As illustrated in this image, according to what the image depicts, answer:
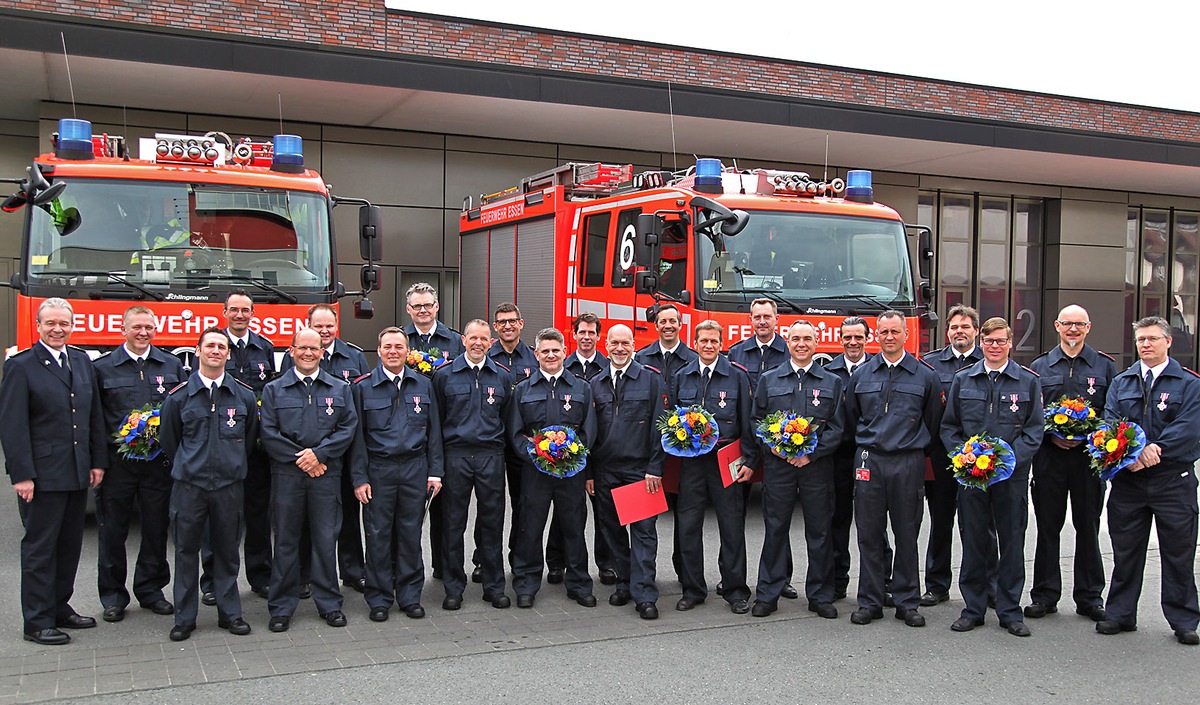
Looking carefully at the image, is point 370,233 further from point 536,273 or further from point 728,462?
point 728,462

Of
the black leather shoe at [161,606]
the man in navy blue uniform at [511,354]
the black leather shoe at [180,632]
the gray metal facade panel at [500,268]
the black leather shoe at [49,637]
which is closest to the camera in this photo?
the black leather shoe at [49,637]

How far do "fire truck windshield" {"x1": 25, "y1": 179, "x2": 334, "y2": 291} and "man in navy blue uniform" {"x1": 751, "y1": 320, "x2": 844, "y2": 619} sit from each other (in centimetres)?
425

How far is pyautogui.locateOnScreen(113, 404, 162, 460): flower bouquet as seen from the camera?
6.65 m

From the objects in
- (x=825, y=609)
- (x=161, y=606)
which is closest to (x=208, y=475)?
(x=161, y=606)

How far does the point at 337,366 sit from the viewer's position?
25.4 ft

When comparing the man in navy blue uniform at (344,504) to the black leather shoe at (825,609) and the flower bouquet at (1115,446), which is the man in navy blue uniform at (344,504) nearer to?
the black leather shoe at (825,609)

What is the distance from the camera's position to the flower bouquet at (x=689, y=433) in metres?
6.96

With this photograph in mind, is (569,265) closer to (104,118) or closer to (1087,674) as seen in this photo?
(1087,674)

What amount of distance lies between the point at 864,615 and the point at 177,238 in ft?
20.1

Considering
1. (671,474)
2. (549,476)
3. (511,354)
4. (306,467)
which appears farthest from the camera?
(511,354)

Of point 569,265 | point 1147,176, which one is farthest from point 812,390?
point 1147,176

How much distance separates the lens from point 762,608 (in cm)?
684

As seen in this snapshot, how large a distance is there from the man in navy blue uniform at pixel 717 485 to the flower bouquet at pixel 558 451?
0.74 m

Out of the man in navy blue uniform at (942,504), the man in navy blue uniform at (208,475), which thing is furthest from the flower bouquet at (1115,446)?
the man in navy blue uniform at (208,475)
